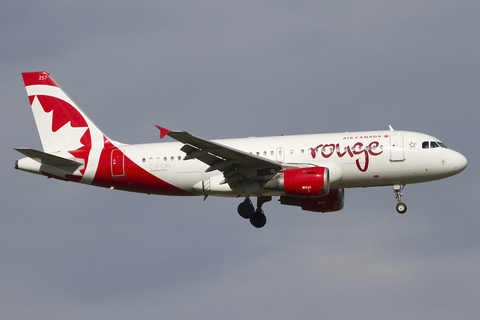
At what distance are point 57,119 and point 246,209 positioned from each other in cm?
1266

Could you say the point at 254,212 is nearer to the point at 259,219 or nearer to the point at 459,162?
the point at 259,219

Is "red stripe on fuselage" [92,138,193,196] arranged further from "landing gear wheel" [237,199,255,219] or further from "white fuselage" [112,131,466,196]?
"landing gear wheel" [237,199,255,219]

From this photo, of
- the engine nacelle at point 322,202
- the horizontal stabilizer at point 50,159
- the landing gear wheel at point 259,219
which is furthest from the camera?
the engine nacelle at point 322,202

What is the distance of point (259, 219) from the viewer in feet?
127

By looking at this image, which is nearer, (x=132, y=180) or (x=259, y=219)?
(x=132, y=180)

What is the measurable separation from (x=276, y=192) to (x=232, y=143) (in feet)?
12.7

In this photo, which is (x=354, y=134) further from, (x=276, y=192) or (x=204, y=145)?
(x=204, y=145)

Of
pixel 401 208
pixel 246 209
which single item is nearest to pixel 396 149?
pixel 401 208

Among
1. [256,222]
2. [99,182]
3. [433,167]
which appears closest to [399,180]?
[433,167]

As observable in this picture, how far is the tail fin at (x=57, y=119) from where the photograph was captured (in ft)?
132

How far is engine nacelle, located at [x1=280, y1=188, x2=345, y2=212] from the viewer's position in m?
39.7

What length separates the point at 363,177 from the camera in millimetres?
35375

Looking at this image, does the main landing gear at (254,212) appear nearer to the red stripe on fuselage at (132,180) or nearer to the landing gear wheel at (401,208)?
the red stripe on fuselage at (132,180)

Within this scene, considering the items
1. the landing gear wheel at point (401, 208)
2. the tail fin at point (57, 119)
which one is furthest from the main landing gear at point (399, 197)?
the tail fin at point (57, 119)
